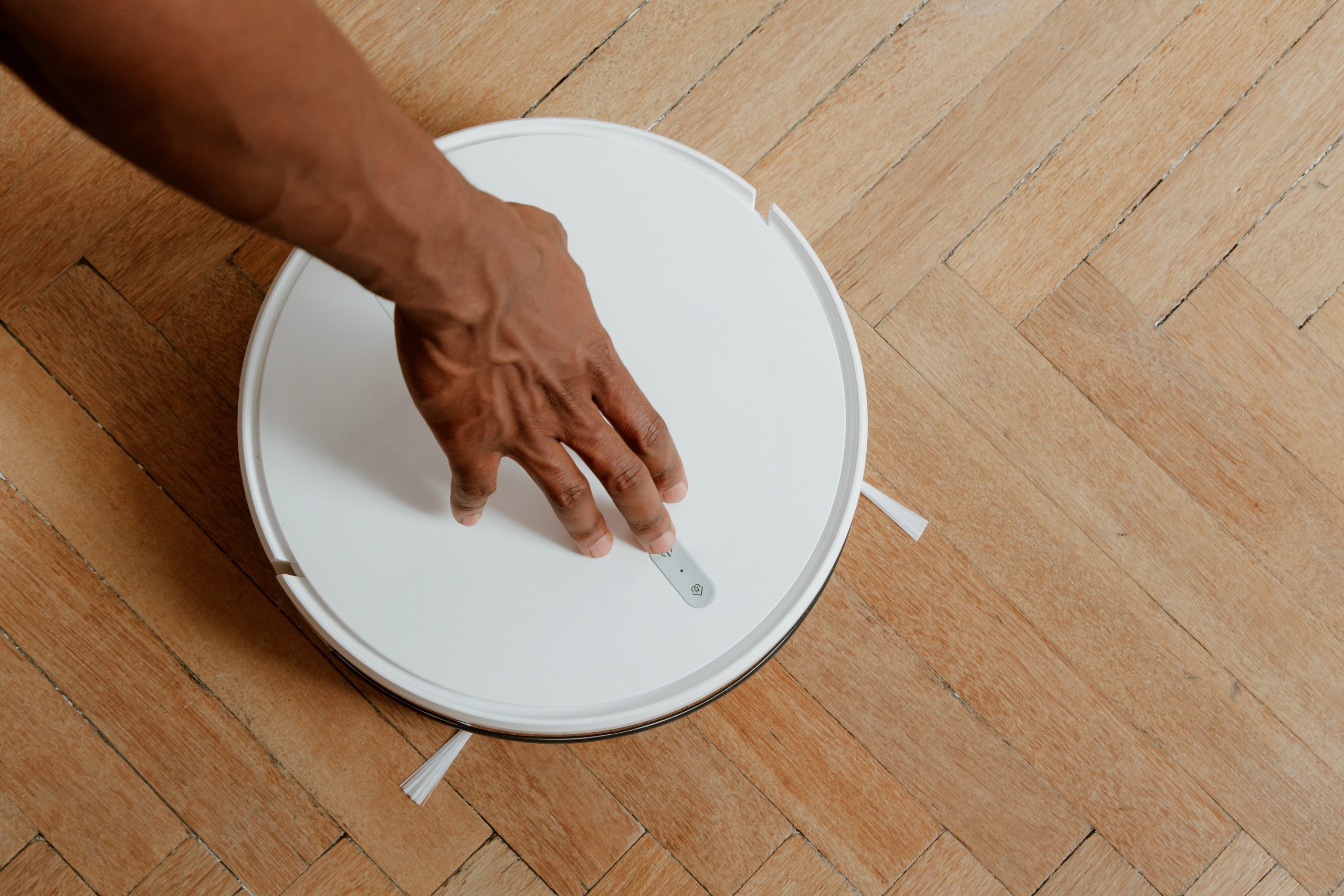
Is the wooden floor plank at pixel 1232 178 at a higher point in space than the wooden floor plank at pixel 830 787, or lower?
higher

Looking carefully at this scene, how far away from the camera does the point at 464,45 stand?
29.7 inches

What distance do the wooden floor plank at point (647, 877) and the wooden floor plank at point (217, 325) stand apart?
51 cm

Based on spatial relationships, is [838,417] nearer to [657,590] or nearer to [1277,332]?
[657,590]

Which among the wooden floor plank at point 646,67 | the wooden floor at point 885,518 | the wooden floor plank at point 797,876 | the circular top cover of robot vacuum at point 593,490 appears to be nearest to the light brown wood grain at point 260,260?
the wooden floor at point 885,518

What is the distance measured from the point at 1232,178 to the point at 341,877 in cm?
99

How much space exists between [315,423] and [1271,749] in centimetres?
84

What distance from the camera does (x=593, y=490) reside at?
60 cm

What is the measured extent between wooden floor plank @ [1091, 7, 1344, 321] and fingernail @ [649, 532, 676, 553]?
Answer: 49cm

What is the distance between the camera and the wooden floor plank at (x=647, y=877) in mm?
715

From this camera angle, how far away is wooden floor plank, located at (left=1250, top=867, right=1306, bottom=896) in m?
0.73

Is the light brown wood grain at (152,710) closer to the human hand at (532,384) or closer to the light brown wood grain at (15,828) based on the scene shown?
the light brown wood grain at (15,828)

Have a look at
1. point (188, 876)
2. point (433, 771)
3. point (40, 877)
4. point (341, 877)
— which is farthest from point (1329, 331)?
point (40, 877)

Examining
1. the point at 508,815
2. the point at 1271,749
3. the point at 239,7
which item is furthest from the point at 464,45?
the point at 1271,749

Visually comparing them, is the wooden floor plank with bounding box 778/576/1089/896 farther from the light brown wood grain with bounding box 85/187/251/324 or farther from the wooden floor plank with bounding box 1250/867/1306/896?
the light brown wood grain with bounding box 85/187/251/324
